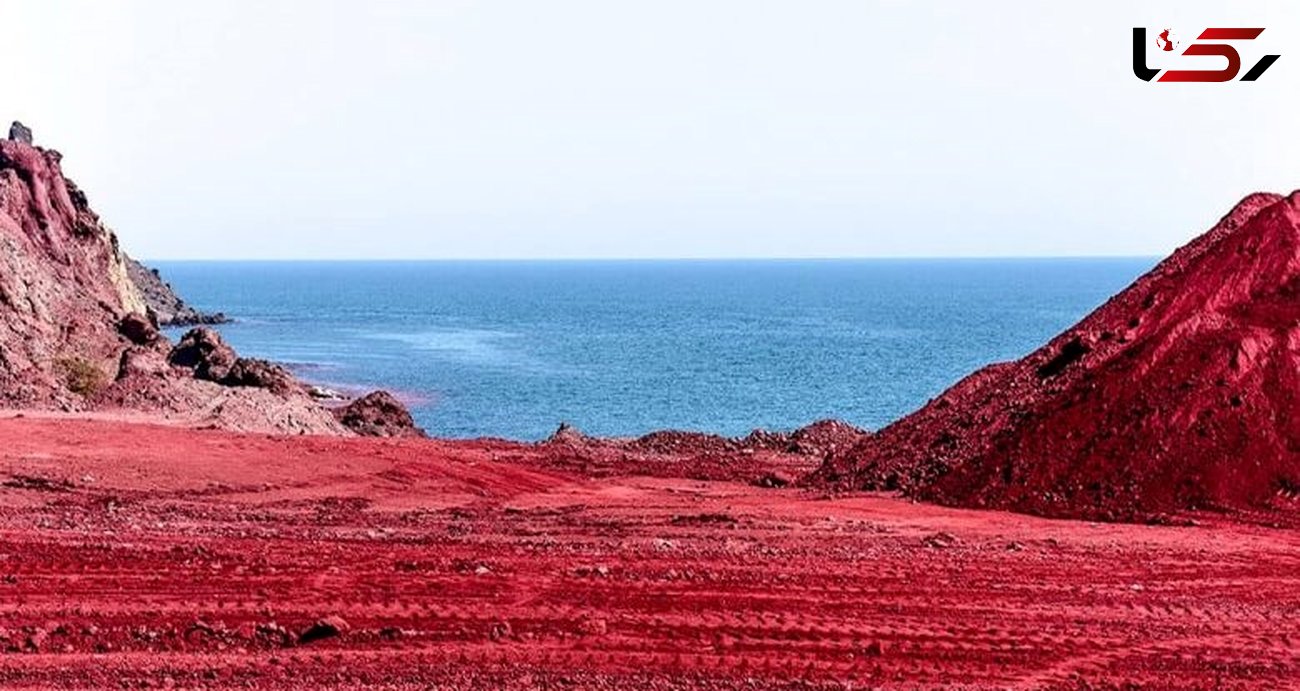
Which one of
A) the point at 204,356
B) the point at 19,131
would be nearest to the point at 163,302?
the point at 19,131

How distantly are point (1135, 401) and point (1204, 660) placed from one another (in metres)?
11.4

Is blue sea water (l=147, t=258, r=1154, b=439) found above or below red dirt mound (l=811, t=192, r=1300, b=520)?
below

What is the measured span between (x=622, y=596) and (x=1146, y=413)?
12.6 meters

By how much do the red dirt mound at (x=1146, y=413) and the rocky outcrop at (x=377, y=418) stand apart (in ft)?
60.4

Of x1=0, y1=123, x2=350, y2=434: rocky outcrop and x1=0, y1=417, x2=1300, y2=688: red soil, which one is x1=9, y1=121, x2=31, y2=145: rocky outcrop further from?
x1=0, y1=417, x2=1300, y2=688: red soil

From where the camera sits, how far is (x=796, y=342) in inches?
4156

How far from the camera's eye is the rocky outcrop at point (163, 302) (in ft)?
360

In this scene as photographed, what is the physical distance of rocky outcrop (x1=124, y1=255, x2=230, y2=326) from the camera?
110 meters

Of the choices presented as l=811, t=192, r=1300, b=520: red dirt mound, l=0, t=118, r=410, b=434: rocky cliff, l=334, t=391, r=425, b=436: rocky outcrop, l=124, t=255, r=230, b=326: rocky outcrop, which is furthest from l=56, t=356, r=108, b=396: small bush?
l=124, t=255, r=230, b=326: rocky outcrop

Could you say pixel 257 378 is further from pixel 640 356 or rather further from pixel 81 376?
pixel 640 356

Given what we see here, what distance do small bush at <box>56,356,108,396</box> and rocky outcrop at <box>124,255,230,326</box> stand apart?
6653 centimetres

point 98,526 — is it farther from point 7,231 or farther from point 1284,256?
point 7,231

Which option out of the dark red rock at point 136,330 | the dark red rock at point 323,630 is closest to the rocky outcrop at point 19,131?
the dark red rock at point 136,330

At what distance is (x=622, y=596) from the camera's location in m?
16.1
